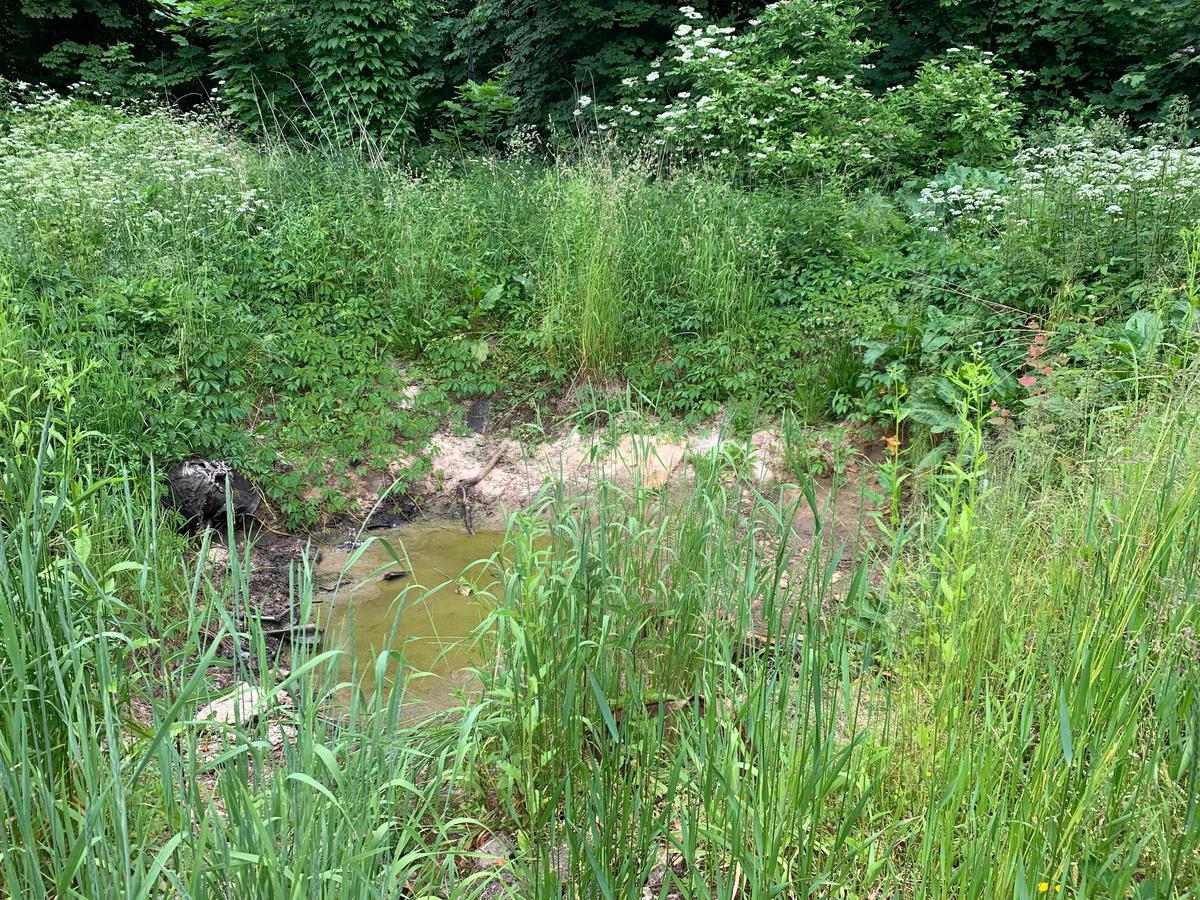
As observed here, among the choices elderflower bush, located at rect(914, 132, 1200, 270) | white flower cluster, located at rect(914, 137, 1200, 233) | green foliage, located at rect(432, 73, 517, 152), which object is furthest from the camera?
green foliage, located at rect(432, 73, 517, 152)

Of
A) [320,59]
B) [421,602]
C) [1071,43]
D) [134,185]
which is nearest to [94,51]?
[320,59]

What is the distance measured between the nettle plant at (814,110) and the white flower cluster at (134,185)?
340 cm

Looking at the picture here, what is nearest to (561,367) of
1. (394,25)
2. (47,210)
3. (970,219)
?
(970,219)

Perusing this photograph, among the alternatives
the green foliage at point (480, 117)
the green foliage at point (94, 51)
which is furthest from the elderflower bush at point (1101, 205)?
the green foliage at point (94, 51)

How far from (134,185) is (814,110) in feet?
19.3

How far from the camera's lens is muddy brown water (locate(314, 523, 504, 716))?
3.54 meters

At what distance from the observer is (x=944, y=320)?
5109mm

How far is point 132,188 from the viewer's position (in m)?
6.80

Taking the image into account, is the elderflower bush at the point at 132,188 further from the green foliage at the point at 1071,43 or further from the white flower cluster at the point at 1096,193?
the green foliage at the point at 1071,43

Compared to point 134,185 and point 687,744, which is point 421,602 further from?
point 134,185

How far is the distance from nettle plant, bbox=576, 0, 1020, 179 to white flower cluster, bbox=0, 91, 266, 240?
3.40 metres

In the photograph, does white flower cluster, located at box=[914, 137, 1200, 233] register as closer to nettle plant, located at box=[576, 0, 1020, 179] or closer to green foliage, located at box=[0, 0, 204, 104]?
nettle plant, located at box=[576, 0, 1020, 179]

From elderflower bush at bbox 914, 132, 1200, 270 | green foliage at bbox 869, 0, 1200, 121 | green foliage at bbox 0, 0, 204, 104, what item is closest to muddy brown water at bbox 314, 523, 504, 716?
elderflower bush at bbox 914, 132, 1200, 270

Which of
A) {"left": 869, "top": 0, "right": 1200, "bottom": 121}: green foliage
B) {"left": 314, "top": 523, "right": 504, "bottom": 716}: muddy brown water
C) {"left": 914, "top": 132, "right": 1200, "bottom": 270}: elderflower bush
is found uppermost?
{"left": 869, "top": 0, "right": 1200, "bottom": 121}: green foliage
